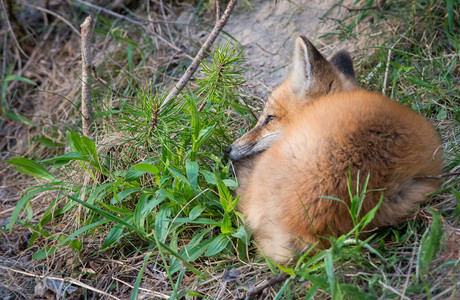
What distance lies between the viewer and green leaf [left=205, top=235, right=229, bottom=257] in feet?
7.47

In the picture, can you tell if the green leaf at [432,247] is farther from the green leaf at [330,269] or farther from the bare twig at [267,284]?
the bare twig at [267,284]

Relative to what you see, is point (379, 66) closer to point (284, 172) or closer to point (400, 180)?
point (400, 180)

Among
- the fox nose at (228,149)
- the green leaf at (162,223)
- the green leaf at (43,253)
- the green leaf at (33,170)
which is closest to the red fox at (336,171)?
the green leaf at (162,223)

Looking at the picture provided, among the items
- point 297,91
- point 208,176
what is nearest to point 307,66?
point 297,91

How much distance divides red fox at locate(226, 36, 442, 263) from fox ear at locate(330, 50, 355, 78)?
79 cm

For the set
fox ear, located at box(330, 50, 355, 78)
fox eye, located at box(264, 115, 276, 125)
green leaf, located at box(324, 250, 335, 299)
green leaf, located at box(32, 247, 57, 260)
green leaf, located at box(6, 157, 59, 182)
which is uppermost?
fox ear, located at box(330, 50, 355, 78)

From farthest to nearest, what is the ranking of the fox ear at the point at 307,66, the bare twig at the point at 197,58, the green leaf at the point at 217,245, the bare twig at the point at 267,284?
the bare twig at the point at 197,58
the fox ear at the point at 307,66
the green leaf at the point at 217,245
the bare twig at the point at 267,284

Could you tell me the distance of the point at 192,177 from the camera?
7.87 feet

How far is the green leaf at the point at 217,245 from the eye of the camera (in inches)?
89.7

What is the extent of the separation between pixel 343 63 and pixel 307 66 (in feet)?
1.62

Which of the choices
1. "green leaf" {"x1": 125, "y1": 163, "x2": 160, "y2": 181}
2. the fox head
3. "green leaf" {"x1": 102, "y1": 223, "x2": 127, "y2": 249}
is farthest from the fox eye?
"green leaf" {"x1": 102, "y1": 223, "x2": 127, "y2": 249}

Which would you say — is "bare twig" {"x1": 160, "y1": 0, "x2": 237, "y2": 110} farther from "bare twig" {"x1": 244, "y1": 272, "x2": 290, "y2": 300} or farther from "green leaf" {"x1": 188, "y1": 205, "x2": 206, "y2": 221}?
"bare twig" {"x1": 244, "y1": 272, "x2": 290, "y2": 300}

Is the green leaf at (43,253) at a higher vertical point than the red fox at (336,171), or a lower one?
lower

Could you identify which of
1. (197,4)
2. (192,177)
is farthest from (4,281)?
(197,4)
